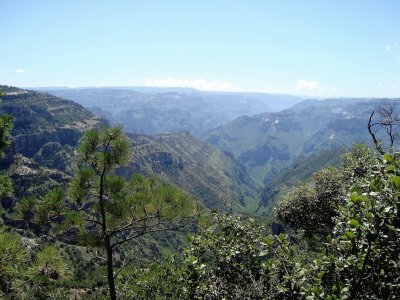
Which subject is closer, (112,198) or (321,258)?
(321,258)

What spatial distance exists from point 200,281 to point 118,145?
5.57 meters

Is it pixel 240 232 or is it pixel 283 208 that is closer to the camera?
pixel 240 232

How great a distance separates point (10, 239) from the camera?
31.6 ft

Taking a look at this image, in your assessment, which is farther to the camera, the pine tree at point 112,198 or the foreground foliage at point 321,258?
the pine tree at point 112,198

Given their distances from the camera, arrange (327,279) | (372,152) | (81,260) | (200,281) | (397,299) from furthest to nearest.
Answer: (81,260) → (372,152) → (200,281) → (327,279) → (397,299)

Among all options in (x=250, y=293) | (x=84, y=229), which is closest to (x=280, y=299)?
(x=250, y=293)

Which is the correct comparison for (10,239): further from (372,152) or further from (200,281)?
(372,152)

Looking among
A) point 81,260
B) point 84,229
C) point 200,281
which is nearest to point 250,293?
point 200,281

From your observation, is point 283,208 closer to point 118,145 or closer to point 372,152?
point 372,152

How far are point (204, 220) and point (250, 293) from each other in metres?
4.01

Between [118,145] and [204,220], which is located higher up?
[118,145]

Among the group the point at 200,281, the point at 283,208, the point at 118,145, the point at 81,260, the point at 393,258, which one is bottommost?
the point at 81,260

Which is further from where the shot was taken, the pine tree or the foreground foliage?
the pine tree

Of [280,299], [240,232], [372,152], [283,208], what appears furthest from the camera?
[283,208]
